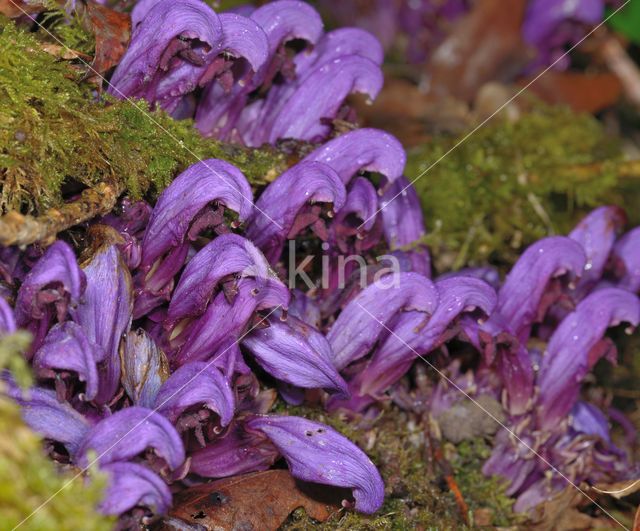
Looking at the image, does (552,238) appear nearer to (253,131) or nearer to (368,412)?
(368,412)

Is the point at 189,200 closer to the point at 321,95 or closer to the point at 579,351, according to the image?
the point at 321,95

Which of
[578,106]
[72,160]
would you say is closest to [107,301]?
[72,160]

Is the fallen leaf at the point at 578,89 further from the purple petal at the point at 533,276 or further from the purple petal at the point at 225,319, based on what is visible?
the purple petal at the point at 225,319

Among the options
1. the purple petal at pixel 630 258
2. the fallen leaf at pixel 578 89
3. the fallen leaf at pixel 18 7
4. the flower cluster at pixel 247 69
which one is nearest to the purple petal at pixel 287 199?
the flower cluster at pixel 247 69

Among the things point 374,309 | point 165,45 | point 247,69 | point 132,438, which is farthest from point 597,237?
point 132,438

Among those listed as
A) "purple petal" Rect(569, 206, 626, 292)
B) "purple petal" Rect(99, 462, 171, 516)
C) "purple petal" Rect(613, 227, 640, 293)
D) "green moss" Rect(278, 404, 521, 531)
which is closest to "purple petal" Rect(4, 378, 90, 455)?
"purple petal" Rect(99, 462, 171, 516)
